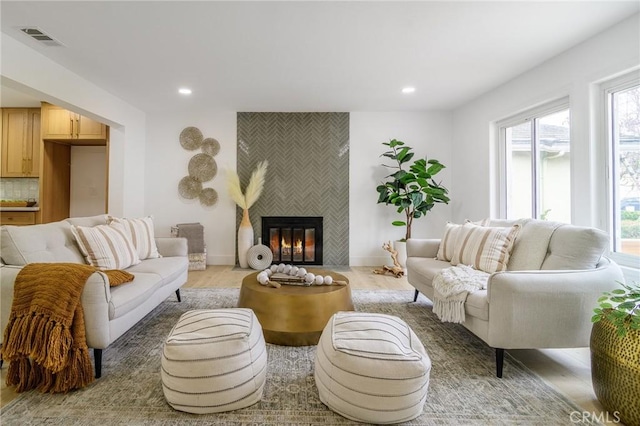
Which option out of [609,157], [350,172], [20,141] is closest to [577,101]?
[609,157]

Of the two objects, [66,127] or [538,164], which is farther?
[66,127]

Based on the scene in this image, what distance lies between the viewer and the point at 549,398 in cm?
162

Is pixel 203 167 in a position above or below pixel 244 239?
above

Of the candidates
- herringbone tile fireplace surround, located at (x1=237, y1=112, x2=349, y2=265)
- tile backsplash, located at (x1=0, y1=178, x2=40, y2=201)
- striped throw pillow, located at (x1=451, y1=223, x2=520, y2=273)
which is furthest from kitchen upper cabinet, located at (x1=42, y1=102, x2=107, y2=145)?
striped throw pillow, located at (x1=451, y1=223, x2=520, y2=273)

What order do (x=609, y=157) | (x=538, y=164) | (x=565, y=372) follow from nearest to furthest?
(x=565, y=372), (x=609, y=157), (x=538, y=164)

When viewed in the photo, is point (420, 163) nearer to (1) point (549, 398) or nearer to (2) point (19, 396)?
(1) point (549, 398)

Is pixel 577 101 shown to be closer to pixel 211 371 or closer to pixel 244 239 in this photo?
pixel 211 371

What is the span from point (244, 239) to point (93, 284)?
9.86 ft

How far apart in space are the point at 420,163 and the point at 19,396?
4471 millimetres

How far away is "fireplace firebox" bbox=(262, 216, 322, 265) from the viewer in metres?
4.96

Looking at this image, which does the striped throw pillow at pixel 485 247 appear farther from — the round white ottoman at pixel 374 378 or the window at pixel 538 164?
the round white ottoman at pixel 374 378

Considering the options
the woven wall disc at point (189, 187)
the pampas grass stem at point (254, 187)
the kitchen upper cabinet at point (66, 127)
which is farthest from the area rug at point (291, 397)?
the kitchen upper cabinet at point (66, 127)

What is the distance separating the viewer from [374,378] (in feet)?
4.48

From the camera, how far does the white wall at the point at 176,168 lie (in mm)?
4938
